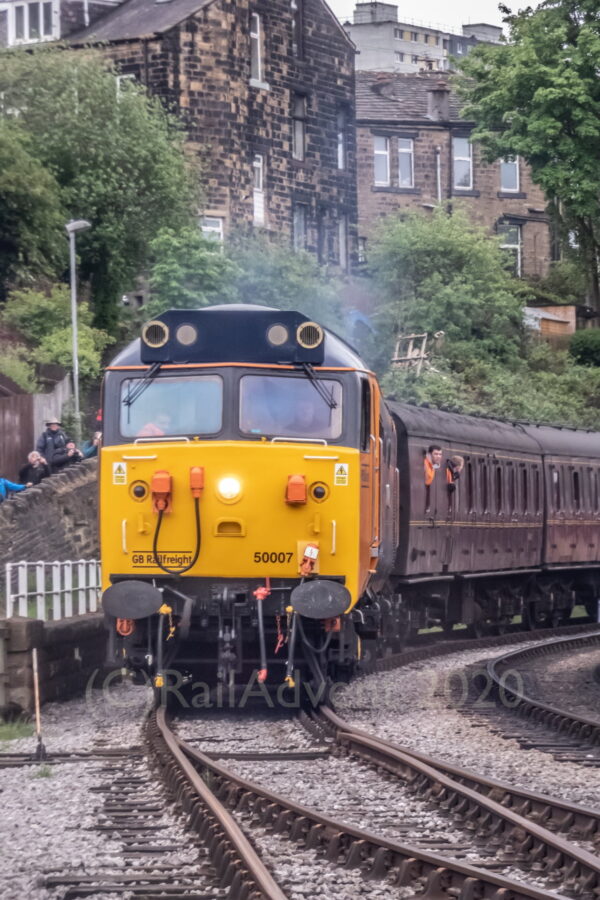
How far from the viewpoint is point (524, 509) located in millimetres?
27750

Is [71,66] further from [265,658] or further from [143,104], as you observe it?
[265,658]

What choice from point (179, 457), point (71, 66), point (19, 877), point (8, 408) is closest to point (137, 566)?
point (179, 457)

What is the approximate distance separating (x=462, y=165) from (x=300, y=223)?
1321 cm

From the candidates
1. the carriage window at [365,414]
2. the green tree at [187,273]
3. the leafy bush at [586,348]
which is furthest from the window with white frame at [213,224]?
the carriage window at [365,414]

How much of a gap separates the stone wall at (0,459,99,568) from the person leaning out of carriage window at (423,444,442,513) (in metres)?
5.34

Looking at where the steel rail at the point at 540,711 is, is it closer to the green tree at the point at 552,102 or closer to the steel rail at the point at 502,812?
the steel rail at the point at 502,812

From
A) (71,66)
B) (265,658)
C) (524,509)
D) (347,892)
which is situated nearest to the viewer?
(347,892)

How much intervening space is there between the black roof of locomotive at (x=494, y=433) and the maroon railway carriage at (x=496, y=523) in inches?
1.0

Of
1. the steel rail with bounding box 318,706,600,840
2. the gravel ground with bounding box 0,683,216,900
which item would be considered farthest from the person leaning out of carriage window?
the steel rail with bounding box 318,706,600,840

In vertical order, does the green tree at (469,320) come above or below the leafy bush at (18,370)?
above

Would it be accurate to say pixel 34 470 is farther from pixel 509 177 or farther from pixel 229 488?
pixel 509 177

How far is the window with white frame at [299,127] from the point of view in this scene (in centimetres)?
5866

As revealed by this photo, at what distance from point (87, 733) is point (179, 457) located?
2398 millimetres

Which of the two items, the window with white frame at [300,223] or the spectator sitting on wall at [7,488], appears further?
the window with white frame at [300,223]
